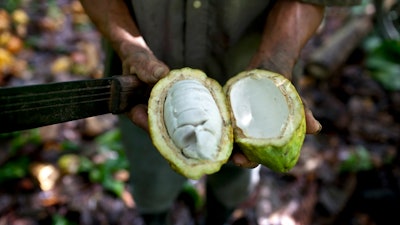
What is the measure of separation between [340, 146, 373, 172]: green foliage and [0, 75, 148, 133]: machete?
1783 mm

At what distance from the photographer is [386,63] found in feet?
11.0

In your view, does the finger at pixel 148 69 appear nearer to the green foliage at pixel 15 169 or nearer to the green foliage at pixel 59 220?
the green foliage at pixel 59 220

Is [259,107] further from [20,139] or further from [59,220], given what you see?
[20,139]

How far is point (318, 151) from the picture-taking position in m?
2.70

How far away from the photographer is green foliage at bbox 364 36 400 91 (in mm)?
3243

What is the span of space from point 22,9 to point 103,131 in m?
1.48

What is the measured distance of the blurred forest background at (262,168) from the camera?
6.94 ft

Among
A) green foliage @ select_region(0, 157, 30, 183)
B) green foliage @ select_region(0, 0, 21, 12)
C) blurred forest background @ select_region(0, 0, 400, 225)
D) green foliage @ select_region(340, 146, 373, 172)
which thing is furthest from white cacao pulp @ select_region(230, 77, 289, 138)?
green foliage @ select_region(0, 0, 21, 12)

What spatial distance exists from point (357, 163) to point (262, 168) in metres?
0.63

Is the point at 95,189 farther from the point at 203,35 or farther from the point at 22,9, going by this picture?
the point at 22,9

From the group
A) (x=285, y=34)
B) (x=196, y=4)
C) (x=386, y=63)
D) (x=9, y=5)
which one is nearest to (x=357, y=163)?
(x=386, y=63)

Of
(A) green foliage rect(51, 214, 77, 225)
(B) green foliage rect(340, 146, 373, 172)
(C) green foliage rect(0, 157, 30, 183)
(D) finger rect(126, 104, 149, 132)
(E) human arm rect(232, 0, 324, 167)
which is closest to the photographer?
(D) finger rect(126, 104, 149, 132)

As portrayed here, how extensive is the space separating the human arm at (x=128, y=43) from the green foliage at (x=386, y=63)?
254 cm

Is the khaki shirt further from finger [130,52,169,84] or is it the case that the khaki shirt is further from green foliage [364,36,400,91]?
green foliage [364,36,400,91]
